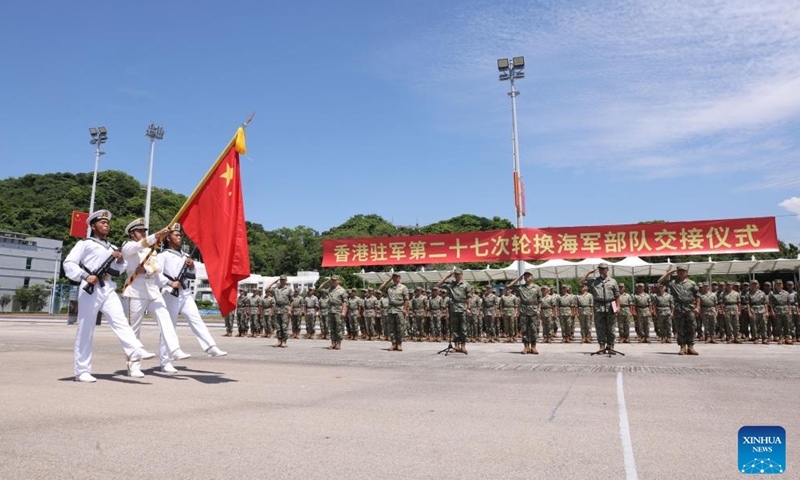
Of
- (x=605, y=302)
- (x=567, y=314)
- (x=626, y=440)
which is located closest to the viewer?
(x=626, y=440)

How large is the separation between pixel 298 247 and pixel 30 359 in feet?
224

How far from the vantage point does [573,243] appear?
19.9m

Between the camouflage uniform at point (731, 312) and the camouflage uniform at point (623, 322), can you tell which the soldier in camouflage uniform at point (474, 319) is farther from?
the camouflage uniform at point (731, 312)

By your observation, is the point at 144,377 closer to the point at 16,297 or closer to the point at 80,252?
the point at 80,252

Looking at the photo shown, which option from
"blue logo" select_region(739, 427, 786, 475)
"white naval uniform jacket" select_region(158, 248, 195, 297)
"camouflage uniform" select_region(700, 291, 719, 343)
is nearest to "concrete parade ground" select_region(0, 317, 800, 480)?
"blue logo" select_region(739, 427, 786, 475)

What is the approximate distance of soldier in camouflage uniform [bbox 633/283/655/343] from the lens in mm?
16766

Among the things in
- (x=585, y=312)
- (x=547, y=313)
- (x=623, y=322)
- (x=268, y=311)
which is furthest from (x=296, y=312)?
(x=623, y=322)

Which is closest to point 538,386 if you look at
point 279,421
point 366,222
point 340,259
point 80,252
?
point 279,421

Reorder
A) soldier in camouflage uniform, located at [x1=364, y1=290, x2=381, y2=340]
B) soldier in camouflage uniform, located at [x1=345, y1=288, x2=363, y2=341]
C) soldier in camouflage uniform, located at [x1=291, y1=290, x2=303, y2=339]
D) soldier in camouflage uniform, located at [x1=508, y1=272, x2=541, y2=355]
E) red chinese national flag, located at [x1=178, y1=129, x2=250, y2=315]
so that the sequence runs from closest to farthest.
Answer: red chinese national flag, located at [x1=178, y1=129, x2=250, y2=315] → soldier in camouflage uniform, located at [x1=508, y1=272, x2=541, y2=355] → soldier in camouflage uniform, located at [x1=364, y1=290, x2=381, y2=340] → soldier in camouflage uniform, located at [x1=345, y1=288, x2=363, y2=341] → soldier in camouflage uniform, located at [x1=291, y1=290, x2=303, y2=339]

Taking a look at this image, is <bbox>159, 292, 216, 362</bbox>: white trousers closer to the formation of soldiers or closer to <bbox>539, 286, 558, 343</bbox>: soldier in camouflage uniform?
the formation of soldiers

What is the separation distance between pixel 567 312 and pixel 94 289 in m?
14.5

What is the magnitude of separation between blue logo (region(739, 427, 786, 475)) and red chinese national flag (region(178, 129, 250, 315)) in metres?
6.75

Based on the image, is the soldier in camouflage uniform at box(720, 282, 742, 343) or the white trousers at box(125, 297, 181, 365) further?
the soldier in camouflage uniform at box(720, 282, 742, 343)

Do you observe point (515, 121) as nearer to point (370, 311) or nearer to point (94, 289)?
point (370, 311)
